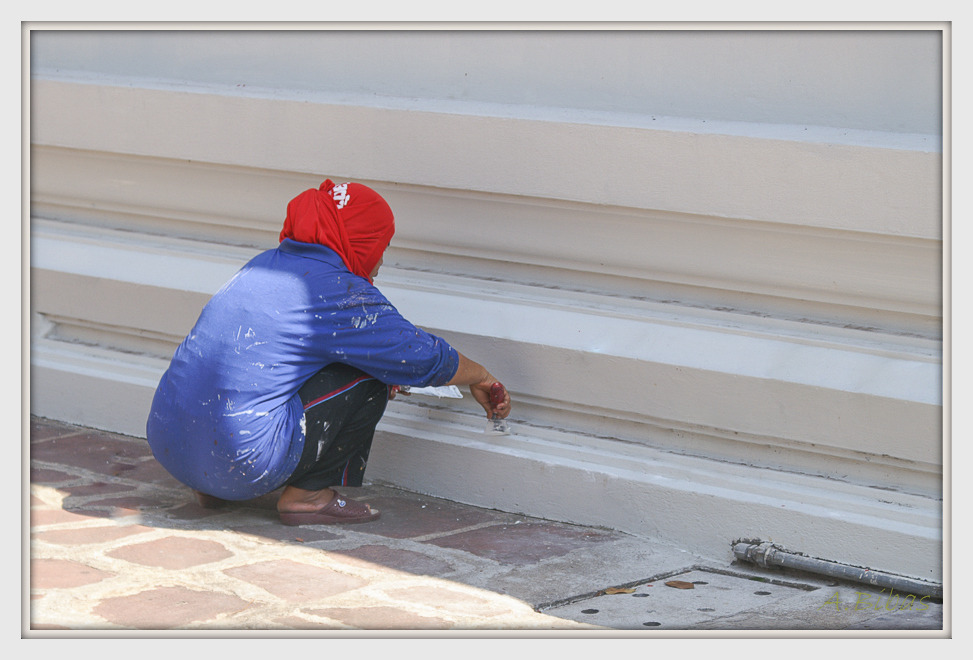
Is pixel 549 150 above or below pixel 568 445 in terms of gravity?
above

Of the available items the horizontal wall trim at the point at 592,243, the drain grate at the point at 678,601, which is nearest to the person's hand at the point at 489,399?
the horizontal wall trim at the point at 592,243

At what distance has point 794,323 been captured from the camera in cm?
364

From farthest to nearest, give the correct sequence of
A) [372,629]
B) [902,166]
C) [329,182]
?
[329,182], [902,166], [372,629]

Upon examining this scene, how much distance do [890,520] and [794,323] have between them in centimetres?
61

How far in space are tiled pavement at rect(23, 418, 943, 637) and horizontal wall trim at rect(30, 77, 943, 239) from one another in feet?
3.41

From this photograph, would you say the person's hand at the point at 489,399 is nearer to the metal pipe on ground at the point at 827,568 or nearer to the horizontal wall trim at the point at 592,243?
the horizontal wall trim at the point at 592,243

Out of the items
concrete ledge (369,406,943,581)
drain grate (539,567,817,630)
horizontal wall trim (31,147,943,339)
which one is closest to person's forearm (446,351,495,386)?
concrete ledge (369,406,943,581)

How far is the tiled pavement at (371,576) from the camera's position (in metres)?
3.10

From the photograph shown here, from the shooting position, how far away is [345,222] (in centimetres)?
381

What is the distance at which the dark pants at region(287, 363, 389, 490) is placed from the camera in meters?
3.81

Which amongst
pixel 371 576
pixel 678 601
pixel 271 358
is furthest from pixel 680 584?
pixel 271 358

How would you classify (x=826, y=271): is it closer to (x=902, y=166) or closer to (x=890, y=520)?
(x=902, y=166)

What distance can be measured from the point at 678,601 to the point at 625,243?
1.15 m
